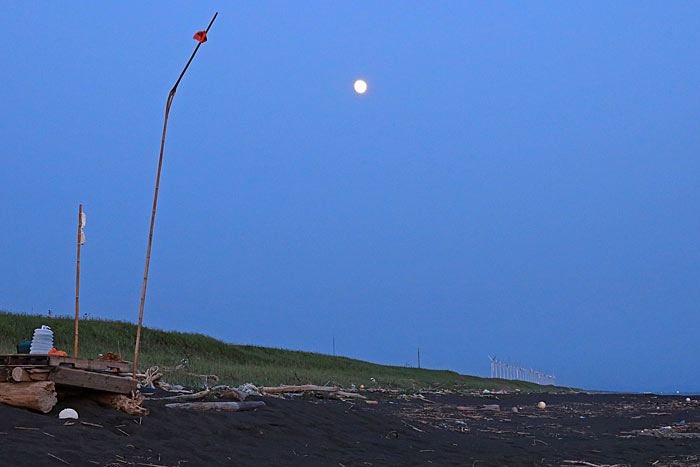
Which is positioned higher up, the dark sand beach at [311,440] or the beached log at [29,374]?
the beached log at [29,374]

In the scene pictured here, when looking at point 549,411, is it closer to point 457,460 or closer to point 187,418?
point 457,460

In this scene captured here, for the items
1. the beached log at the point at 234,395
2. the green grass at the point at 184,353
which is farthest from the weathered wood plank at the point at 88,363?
the green grass at the point at 184,353

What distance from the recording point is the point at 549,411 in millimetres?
19781

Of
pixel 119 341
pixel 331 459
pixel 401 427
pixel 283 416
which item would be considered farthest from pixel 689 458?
pixel 119 341

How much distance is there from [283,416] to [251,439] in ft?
5.88

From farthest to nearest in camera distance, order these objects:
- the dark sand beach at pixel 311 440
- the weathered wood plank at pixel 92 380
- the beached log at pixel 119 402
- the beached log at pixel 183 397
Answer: the beached log at pixel 183 397 < the beached log at pixel 119 402 < the weathered wood plank at pixel 92 380 < the dark sand beach at pixel 311 440

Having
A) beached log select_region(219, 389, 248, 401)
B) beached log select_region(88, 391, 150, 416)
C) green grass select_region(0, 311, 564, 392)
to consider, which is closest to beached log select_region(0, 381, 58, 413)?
beached log select_region(88, 391, 150, 416)

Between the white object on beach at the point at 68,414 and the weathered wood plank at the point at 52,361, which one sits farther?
the weathered wood plank at the point at 52,361

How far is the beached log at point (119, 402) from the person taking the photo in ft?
28.5

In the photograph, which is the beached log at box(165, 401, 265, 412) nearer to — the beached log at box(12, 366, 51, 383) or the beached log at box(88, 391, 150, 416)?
the beached log at box(88, 391, 150, 416)

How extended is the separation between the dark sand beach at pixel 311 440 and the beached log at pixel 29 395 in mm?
155

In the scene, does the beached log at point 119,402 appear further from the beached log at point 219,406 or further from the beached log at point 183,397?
the beached log at point 183,397

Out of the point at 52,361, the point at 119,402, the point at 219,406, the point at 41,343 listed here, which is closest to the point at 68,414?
the point at 52,361

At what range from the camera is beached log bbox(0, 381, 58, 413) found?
7.70 m
